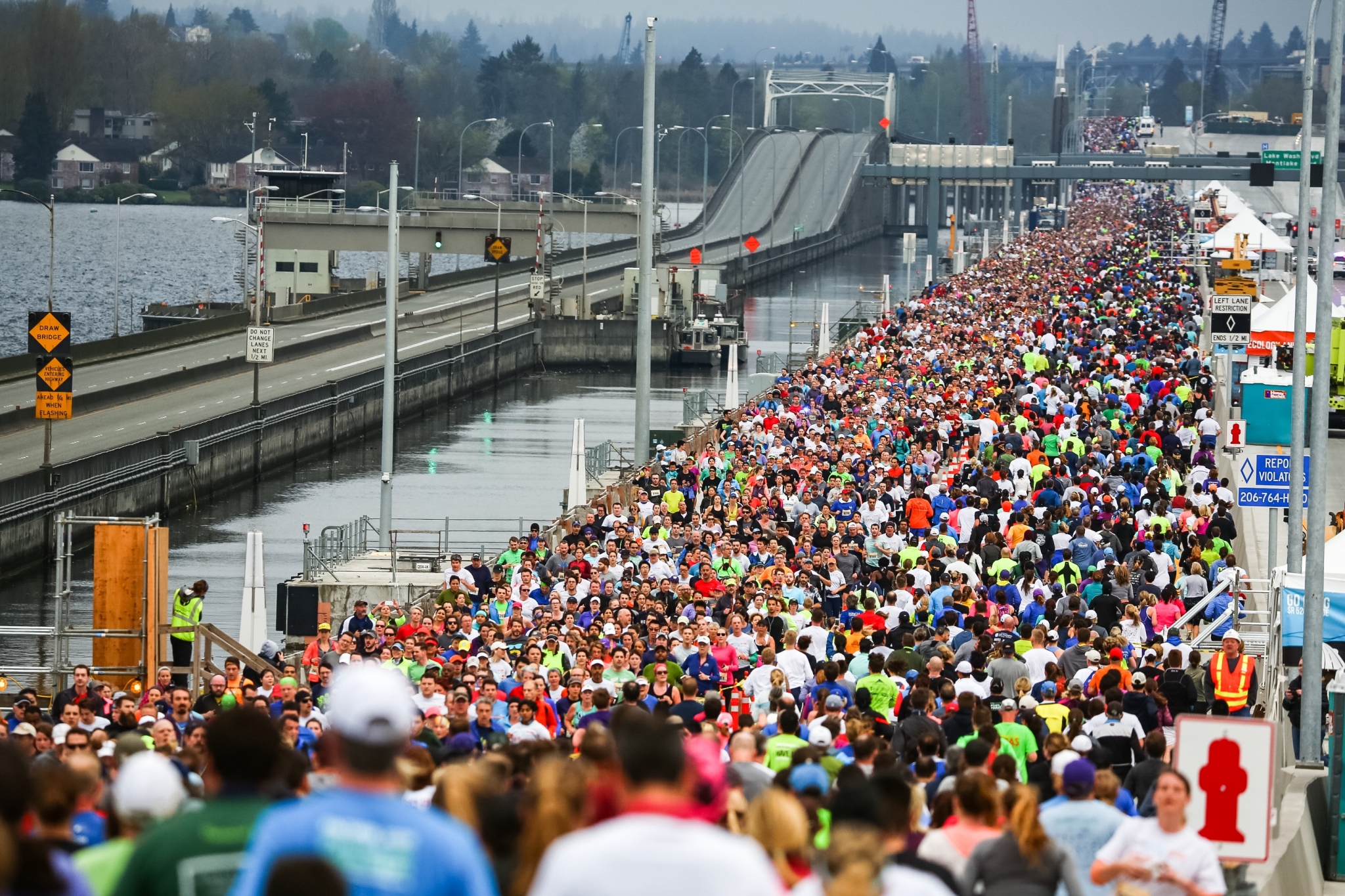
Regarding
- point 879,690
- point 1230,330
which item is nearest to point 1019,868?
point 879,690

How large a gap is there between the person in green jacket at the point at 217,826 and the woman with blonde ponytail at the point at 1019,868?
8.92ft

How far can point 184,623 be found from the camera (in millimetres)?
19688

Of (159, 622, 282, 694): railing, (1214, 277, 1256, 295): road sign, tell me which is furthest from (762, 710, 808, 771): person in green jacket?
(1214, 277, 1256, 295): road sign

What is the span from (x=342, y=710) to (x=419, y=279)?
3462 inches

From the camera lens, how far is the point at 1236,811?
8.66 m

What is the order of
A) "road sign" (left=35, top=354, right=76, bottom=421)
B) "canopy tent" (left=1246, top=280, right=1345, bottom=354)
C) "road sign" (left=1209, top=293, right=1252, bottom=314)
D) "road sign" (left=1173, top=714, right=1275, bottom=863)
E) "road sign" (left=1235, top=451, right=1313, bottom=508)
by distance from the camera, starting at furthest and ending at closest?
1. "road sign" (left=35, top=354, right=76, bottom=421)
2. "canopy tent" (left=1246, top=280, right=1345, bottom=354)
3. "road sign" (left=1209, top=293, right=1252, bottom=314)
4. "road sign" (left=1235, top=451, right=1313, bottom=508)
5. "road sign" (left=1173, top=714, right=1275, bottom=863)

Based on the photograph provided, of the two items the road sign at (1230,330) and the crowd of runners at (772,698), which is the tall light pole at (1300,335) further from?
the road sign at (1230,330)

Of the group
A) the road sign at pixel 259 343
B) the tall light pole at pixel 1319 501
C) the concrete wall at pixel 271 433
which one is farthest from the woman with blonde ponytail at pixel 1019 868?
the road sign at pixel 259 343

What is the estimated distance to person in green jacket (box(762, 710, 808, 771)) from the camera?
1040 centimetres

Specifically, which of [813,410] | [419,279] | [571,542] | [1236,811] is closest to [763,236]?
[419,279]

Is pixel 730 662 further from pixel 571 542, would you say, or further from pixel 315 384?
pixel 315 384

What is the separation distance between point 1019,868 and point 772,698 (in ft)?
20.1

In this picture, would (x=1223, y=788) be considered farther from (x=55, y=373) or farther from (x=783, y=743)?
(x=55, y=373)

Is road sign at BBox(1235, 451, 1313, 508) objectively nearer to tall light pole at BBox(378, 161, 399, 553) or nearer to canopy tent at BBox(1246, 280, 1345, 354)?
tall light pole at BBox(378, 161, 399, 553)
